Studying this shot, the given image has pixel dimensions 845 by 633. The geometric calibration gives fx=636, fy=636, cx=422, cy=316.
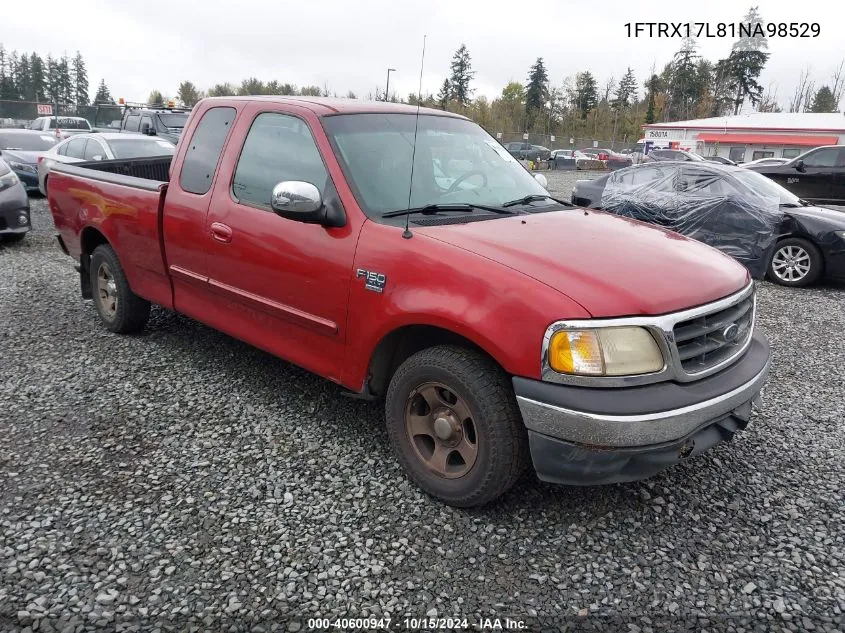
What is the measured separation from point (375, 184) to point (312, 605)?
2.05 m

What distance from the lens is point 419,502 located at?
310cm

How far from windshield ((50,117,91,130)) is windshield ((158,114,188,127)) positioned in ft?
28.4

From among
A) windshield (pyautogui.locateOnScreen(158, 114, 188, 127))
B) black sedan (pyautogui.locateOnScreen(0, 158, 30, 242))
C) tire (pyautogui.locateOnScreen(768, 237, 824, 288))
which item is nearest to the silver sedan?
black sedan (pyautogui.locateOnScreen(0, 158, 30, 242))

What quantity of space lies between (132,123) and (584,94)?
68440 mm

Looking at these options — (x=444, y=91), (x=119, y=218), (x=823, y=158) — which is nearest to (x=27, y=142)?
(x=444, y=91)

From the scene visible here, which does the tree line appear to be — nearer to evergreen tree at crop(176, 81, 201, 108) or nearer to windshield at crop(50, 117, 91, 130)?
evergreen tree at crop(176, 81, 201, 108)

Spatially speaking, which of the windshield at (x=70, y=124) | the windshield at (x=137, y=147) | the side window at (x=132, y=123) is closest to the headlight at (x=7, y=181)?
the windshield at (x=137, y=147)

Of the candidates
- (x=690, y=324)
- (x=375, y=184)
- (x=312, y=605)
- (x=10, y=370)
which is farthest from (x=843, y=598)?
(x=10, y=370)

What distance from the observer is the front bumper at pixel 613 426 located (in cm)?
250

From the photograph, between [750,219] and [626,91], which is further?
[626,91]

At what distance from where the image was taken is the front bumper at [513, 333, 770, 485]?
8.20 ft

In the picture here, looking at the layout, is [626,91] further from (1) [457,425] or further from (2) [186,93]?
(1) [457,425]

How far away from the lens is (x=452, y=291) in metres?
2.79

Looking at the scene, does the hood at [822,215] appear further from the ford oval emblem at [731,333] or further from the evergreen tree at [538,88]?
the evergreen tree at [538,88]
